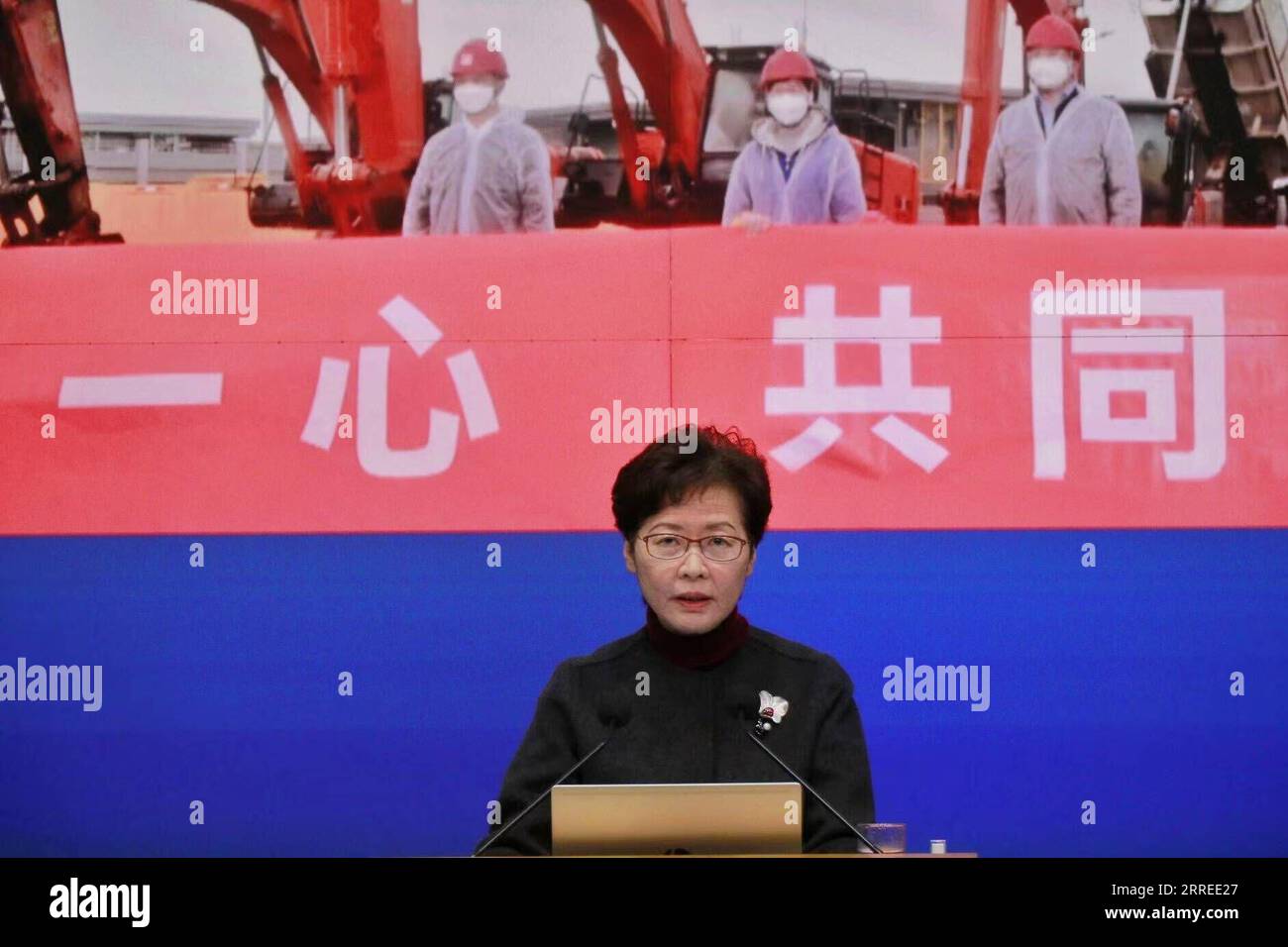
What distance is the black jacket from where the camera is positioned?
4.80ft

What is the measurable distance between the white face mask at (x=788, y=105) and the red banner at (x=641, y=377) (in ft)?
0.57

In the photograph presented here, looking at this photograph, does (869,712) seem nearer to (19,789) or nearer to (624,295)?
(624,295)

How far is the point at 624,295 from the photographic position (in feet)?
7.25

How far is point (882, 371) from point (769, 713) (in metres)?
0.86

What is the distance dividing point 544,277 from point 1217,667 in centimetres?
122

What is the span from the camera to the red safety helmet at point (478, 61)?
7.18 ft

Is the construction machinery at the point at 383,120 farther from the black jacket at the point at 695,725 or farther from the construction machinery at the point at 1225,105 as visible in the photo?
the black jacket at the point at 695,725

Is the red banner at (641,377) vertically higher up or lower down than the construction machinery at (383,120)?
lower down

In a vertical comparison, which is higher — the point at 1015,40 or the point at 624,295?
the point at 1015,40

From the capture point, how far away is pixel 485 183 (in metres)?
2.22

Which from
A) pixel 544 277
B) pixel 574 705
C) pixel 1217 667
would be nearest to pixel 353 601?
pixel 544 277

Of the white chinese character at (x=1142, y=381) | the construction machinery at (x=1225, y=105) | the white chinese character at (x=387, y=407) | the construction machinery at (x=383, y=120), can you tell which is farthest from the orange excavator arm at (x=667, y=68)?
the construction machinery at (x=1225, y=105)

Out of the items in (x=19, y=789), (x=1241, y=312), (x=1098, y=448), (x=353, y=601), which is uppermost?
(x=1241, y=312)
